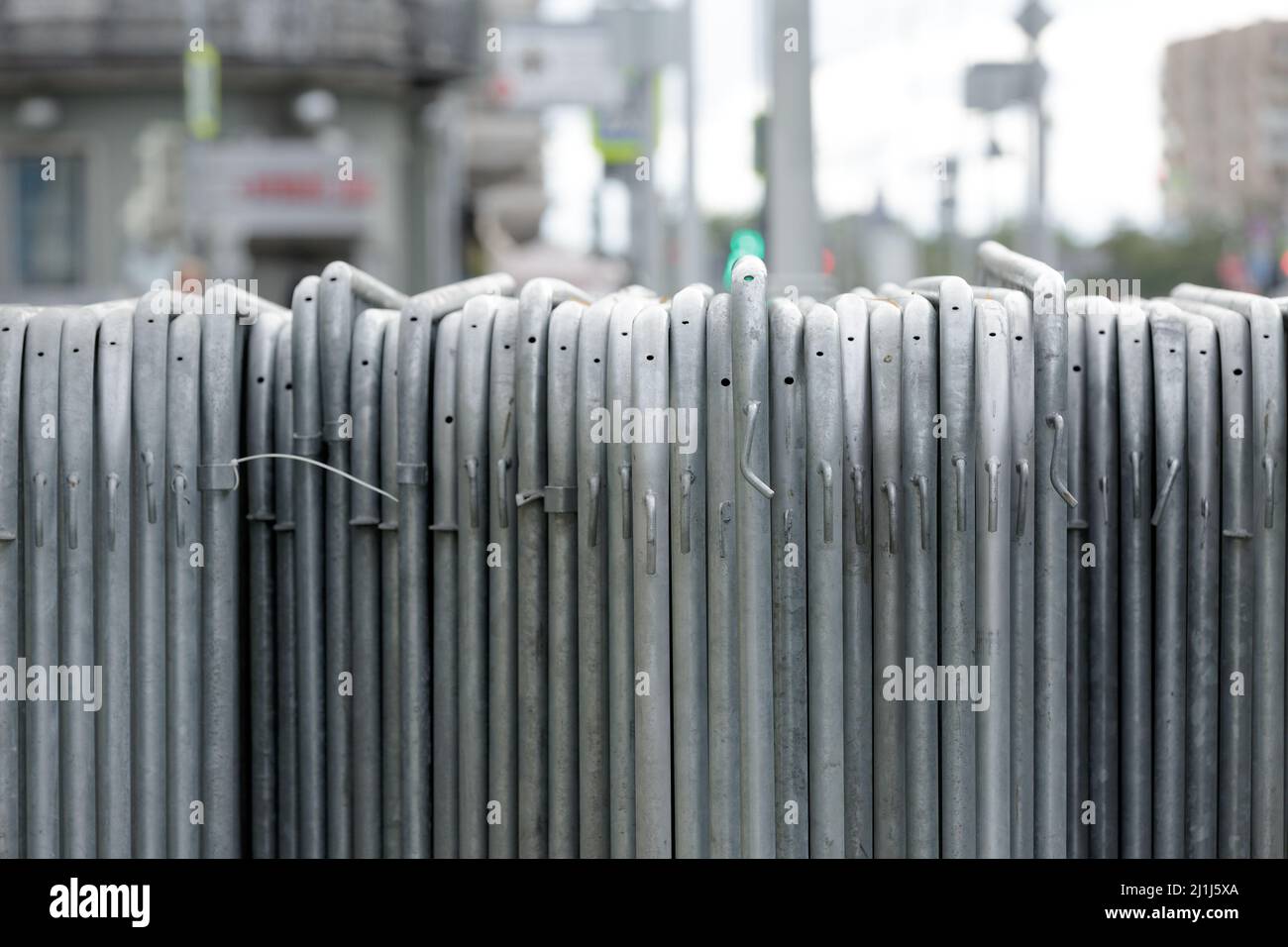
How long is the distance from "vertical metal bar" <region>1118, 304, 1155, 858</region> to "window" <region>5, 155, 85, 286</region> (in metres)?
27.4

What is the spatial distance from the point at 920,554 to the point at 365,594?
4.02ft

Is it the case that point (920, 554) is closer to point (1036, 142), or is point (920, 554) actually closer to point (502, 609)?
point (502, 609)

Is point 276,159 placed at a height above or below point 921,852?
above

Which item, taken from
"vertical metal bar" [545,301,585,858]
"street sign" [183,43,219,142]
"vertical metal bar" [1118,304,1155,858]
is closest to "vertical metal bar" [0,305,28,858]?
"vertical metal bar" [545,301,585,858]

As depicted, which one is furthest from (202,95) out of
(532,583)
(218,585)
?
(532,583)

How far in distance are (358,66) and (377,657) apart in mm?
25230

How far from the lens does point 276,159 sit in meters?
27.5

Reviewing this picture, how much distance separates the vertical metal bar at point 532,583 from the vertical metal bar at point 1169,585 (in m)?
1.31

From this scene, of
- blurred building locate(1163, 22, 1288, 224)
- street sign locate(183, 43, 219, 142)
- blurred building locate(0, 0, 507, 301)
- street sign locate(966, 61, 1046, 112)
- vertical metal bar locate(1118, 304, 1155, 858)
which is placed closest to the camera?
vertical metal bar locate(1118, 304, 1155, 858)

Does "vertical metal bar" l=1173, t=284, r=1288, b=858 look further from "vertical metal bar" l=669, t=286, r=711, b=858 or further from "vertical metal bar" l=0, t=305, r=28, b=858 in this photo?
"vertical metal bar" l=0, t=305, r=28, b=858

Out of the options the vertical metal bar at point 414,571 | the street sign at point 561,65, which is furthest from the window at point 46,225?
the vertical metal bar at point 414,571

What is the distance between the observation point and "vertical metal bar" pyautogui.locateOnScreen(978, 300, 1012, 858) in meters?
3.54
